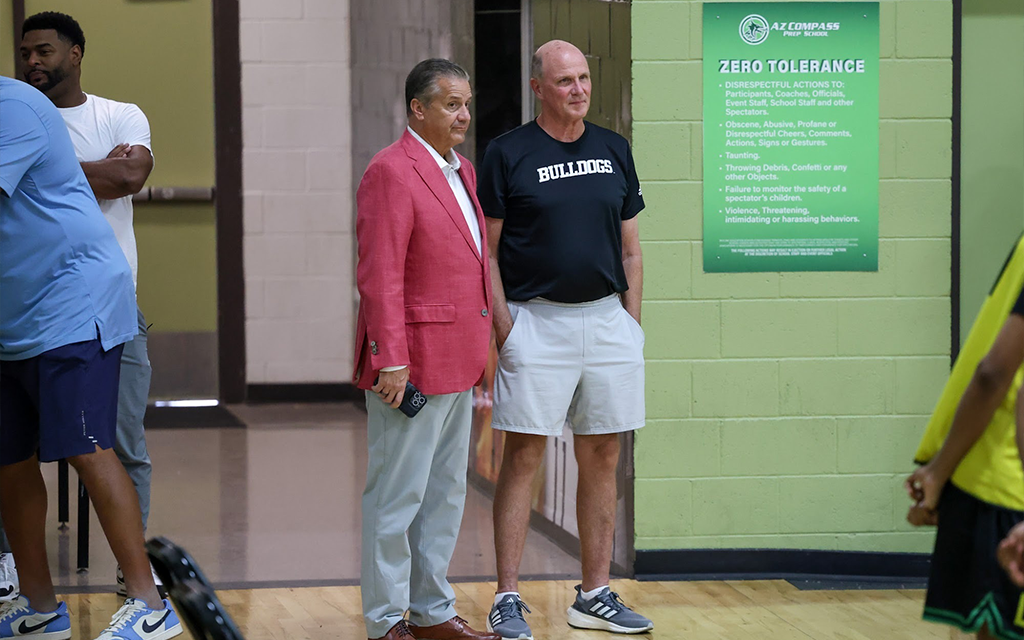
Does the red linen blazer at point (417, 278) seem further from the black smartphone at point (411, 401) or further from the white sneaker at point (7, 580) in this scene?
the white sneaker at point (7, 580)

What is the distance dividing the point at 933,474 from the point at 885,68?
216 centimetres

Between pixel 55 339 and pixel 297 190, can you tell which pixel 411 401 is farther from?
pixel 297 190

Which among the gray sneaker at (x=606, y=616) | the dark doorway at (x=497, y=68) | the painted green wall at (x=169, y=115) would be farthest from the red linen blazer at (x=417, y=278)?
the painted green wall at (x=169, y=115)

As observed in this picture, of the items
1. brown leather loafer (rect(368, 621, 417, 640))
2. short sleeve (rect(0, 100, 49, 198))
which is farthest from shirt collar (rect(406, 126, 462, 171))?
brown leather loafer (rect(368, 621, 417, 640))

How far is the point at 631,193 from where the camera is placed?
3518 mm

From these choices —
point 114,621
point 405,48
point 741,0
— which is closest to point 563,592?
point 114,621

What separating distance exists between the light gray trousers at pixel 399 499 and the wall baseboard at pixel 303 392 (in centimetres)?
451

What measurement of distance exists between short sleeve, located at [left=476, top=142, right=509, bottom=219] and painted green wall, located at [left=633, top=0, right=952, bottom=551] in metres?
A: 0.62

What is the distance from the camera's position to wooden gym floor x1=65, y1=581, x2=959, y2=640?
3.37 metres

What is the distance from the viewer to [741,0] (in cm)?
383

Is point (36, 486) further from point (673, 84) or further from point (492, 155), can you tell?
point (673, 84)

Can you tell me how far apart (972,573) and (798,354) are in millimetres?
1925

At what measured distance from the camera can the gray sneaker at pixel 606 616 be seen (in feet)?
11.1

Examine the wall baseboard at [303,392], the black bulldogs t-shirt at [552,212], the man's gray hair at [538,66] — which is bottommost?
the wall baseboard at [303,392]
